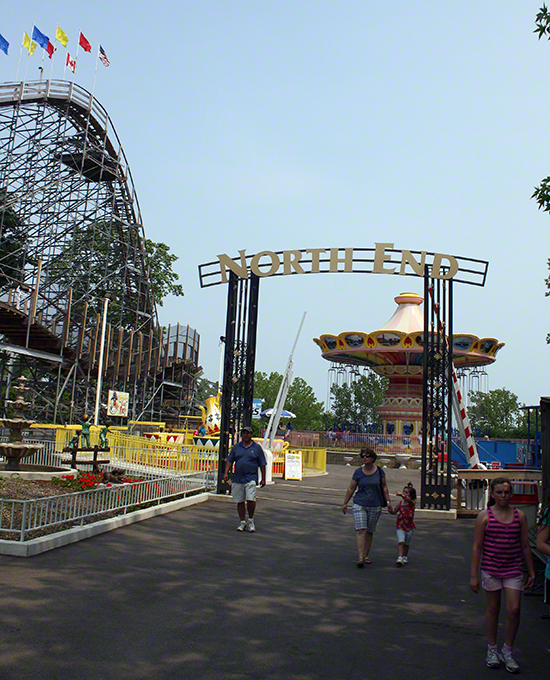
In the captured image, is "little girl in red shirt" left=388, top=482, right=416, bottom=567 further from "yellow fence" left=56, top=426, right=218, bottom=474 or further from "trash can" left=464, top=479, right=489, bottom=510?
"yellow fence" left=56, top=426, right=218, bottom=474

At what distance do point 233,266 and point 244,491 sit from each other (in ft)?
22.3

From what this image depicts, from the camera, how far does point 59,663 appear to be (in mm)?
4555

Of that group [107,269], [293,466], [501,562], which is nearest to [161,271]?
[107,269]

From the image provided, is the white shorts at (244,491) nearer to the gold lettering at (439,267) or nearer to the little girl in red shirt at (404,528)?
the little girl in red shirt at (404,528)

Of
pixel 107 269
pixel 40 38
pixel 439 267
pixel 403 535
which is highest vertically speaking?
pixel 40 38

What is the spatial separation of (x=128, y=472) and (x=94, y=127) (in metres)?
25.4

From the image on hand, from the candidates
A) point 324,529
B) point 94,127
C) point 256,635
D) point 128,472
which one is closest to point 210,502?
point 324,529

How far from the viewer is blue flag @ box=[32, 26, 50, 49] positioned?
34.6 metres

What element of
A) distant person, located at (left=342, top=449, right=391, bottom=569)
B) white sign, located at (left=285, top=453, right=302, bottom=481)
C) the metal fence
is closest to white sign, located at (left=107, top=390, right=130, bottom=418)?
Answer: white sign, located at (left=285, top=453, right=302, bottom=481)

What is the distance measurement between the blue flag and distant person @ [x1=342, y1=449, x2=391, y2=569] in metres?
34.2

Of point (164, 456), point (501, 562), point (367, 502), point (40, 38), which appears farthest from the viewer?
Answer: point (40, 38)

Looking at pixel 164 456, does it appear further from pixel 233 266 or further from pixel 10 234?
pixel 10 234

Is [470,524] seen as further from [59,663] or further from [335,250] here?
[59,663]

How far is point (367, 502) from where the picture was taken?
8492 mm
